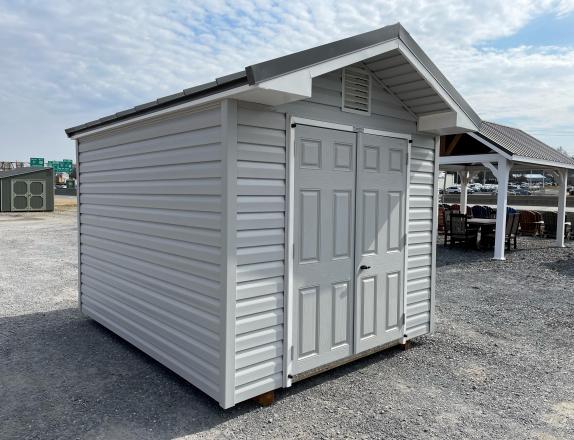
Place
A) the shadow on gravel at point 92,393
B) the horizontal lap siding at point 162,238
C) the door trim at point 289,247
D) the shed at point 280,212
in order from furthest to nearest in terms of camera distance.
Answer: the door trim at point 289,247, the horizontal lap siding at point 162,238, the shed at point 280,212, the shadow on gravel at point 92,393

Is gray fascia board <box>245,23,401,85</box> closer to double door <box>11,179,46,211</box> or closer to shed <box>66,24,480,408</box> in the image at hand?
shed <box>66,24,480,408</box>

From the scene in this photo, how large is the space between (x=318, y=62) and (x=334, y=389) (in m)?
2.57

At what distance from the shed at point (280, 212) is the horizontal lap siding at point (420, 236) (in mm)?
19

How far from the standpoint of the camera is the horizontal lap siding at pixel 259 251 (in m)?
3.30

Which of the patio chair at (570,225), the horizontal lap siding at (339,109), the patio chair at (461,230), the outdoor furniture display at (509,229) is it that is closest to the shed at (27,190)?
the patio chair at (461,230)

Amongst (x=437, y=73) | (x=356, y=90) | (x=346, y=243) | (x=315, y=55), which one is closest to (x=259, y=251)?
(x=346, y=243)

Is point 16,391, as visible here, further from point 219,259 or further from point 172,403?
point 219,259

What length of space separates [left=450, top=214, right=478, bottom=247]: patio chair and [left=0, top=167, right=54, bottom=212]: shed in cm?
2151

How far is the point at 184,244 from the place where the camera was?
3.73m

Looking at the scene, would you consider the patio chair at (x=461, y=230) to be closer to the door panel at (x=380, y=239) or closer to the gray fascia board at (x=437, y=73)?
the gray fascia board at (x=437, y=73)

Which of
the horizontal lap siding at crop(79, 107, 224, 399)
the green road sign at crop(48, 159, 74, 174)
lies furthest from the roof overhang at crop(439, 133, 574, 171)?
the green road sign at crop(48, 159, 74, 174)

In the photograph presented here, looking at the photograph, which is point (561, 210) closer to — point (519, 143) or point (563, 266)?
point (519, 143)

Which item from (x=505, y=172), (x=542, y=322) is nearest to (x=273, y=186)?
(x=542, y=322)

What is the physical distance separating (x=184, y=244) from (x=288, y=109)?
136 centimetres
